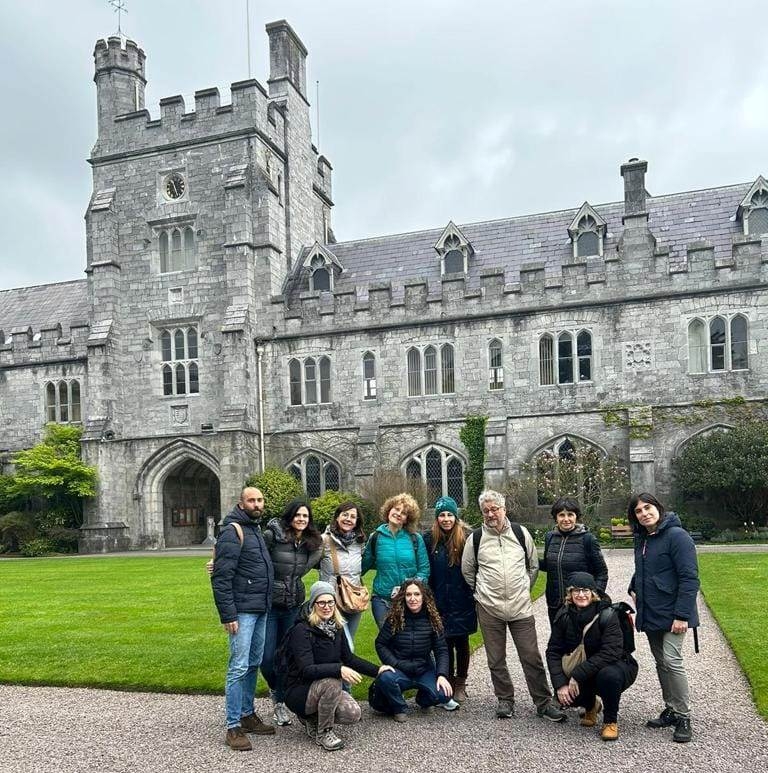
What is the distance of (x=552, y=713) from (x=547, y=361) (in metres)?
19.4

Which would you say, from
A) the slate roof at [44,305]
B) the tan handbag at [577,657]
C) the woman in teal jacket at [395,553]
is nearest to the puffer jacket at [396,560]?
the woman in teal jacket at [395,553]

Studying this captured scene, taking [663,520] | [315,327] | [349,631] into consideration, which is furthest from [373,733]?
[315,327]

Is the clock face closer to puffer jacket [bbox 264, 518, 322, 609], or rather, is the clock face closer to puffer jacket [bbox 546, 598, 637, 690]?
puffer jacket [bbox 264, 518, 322, 609]

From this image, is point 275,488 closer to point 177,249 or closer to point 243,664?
point 177,249

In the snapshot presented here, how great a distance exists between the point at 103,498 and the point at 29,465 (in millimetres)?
2647

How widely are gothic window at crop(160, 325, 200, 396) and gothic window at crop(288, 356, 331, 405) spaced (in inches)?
126

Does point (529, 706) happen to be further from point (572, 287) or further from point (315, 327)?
point (315, 327)

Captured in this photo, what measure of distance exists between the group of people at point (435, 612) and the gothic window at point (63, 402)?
984 inches

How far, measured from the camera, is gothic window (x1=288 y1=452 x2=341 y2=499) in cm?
2733

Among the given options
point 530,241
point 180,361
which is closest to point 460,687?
point 530,241

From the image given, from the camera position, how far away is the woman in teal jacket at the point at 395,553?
7645mm

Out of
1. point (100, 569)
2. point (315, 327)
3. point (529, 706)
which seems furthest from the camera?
point (315, 327)

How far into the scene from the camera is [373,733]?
6816 millimetres

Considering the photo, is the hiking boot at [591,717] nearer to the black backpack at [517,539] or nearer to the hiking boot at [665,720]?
the hiking boot at [665,720]
